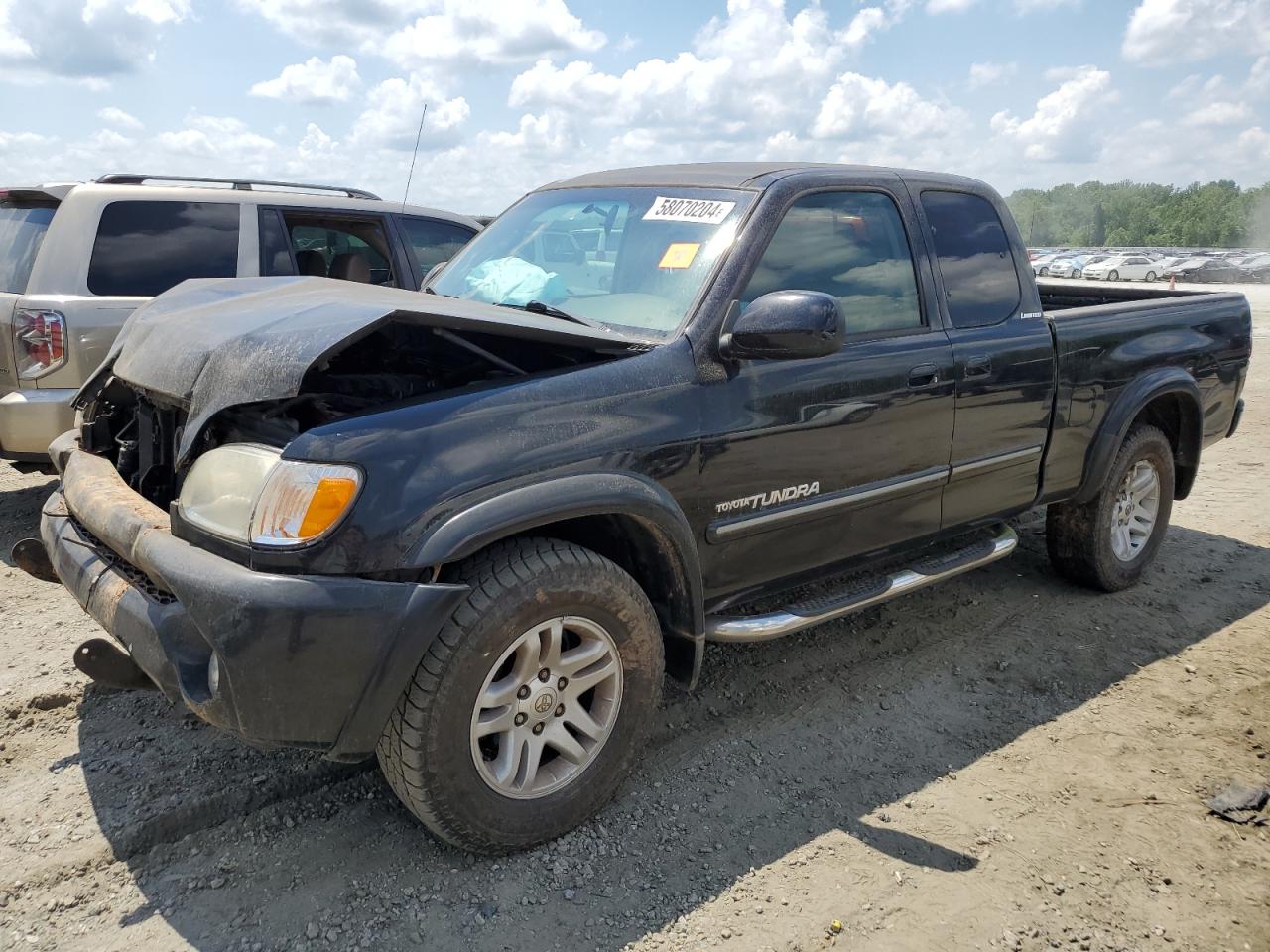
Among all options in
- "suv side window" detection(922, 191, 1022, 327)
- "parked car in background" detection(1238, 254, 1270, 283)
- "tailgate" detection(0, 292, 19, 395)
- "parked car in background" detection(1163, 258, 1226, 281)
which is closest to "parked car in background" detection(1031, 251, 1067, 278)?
"parked car in background" detection(1163, 258, 1226, 281)

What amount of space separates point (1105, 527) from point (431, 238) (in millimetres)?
4699

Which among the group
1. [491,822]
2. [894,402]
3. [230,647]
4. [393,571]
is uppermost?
[894,402]

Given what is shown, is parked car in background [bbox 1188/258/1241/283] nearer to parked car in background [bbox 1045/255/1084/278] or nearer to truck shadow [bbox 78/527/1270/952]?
parked car in background [bbox 1045/255/1084/278]

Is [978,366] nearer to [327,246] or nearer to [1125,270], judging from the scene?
[327,246]

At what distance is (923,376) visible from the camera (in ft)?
12.1

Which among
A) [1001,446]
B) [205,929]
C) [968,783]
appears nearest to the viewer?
[205,929]

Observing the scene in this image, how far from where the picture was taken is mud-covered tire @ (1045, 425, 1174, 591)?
4816 mm

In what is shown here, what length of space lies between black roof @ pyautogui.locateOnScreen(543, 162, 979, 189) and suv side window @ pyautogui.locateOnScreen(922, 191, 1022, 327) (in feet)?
0.42

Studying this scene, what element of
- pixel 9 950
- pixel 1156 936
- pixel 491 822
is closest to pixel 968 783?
pixel 1156 936

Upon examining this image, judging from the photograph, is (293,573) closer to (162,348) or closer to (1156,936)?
(162,348)

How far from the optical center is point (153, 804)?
294cm

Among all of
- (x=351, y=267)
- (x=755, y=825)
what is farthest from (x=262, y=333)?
(x=351, y=267)

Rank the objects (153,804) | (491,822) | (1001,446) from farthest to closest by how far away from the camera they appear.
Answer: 1. (1001,446)
2. (153,804)
3. (491,822)

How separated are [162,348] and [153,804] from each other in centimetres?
139
